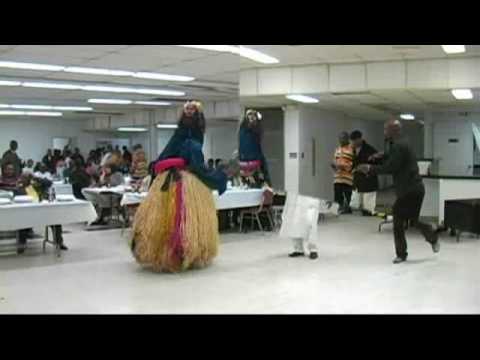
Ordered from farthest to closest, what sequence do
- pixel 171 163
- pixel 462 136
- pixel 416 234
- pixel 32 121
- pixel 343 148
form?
pixel 462 136 < pixel 343 148 < pixel 416 234 < pixel 32 121 < pixel 171 163

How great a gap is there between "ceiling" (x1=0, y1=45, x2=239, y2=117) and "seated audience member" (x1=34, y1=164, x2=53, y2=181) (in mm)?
1005

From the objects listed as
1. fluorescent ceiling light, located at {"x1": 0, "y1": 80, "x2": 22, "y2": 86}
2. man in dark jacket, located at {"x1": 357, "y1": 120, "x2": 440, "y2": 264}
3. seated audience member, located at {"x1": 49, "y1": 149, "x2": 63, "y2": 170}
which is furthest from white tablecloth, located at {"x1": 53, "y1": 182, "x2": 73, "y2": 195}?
man in dark jacket, located at {"x1": 357, "y1": 120, "x2": 440, "y2": 264}

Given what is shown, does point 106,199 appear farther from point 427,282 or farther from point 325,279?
point 427,282

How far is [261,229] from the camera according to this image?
886 cm

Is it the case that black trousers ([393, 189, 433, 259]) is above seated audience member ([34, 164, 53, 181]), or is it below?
below

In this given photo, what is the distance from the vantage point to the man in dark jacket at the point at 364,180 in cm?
880

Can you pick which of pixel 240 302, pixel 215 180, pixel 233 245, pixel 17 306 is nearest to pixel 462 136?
pixel 233 245

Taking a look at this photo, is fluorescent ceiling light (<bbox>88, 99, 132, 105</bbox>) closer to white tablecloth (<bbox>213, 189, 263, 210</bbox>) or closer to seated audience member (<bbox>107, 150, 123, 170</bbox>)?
seated audience member (<bbox>107, 150, 123, 170</bbox>)

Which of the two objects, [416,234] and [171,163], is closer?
[171,163]

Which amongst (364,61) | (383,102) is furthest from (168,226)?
(383,102)

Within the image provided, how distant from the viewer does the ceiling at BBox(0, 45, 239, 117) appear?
710 centimetres

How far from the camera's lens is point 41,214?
251 inches

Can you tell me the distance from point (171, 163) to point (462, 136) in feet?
36.8

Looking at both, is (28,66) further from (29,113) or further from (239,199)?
(239,199)
